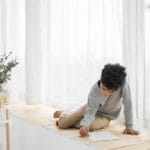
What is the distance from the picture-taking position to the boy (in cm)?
201

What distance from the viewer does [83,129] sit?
6.79ft

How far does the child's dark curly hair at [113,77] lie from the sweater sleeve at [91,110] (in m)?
0.22

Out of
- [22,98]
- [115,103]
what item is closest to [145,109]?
[115,103]

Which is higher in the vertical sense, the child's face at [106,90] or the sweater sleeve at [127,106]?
the child's face at [106,90]

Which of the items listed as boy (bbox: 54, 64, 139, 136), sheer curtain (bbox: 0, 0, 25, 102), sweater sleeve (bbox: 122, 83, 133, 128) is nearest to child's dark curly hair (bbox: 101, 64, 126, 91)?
boy (bbox: 54, 64, 139, 136)

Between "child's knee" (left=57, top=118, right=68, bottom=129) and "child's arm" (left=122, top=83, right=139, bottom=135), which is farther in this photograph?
"child's knee" (left=57, top=118, right=68, bottom=129)

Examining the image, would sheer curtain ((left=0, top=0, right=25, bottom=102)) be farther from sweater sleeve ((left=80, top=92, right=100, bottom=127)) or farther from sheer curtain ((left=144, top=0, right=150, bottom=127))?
sheer curtain ((left=144, top=0, right=150, bottom=127))

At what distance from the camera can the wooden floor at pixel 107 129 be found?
188cm

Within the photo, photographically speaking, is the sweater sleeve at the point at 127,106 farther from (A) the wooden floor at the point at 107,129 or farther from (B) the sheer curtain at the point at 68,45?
(B) the sheer curtain at the point at 68,45

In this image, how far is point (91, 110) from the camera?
2.18 meters

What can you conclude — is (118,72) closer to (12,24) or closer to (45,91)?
(45,91)

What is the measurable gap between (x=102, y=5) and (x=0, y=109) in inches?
45.5

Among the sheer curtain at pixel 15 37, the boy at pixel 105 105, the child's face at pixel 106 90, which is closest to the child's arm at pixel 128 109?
the boy at pixel 105 105

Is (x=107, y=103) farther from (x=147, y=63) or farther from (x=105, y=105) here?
(x=147, y=63)
